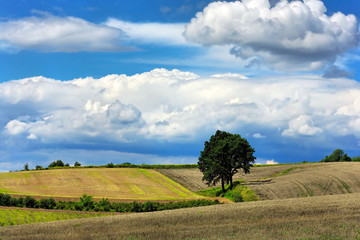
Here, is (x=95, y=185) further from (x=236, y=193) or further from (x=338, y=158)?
(x=338, y=158)

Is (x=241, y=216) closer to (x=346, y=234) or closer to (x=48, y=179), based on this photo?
(x=346, y=234)

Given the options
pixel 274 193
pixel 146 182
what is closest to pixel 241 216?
pixel 274 193

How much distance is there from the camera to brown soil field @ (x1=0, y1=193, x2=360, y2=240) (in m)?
29.3

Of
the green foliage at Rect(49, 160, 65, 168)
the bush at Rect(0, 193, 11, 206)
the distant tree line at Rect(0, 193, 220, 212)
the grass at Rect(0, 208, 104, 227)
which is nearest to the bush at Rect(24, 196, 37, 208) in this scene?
the distant tree line at Rect(0, 193, 220, 212)

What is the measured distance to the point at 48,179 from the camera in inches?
4183

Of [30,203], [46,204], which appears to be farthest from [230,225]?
[30,203]

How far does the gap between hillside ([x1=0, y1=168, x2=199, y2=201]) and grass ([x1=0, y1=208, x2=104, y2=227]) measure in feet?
65.7

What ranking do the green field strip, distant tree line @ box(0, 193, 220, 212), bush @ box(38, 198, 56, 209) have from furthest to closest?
the green field strip
bush @ box(38, 198, 56, 209)
distant tree line @ box(0, 193, 220, 212)

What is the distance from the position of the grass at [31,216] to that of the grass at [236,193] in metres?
29.5

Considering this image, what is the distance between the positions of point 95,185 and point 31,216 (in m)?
46.2

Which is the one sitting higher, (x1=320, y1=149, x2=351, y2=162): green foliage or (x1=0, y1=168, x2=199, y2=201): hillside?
(x1=320, y1=149, x2=351, y2=162): green foliage

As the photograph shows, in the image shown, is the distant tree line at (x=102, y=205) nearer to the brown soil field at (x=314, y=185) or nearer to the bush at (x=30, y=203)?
the bush at (x=30, y=203)

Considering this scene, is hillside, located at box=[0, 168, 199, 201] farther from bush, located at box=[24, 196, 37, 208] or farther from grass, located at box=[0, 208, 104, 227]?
grass, located at box=[0, 208, 104, 227]

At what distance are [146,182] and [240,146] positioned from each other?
105 ft
